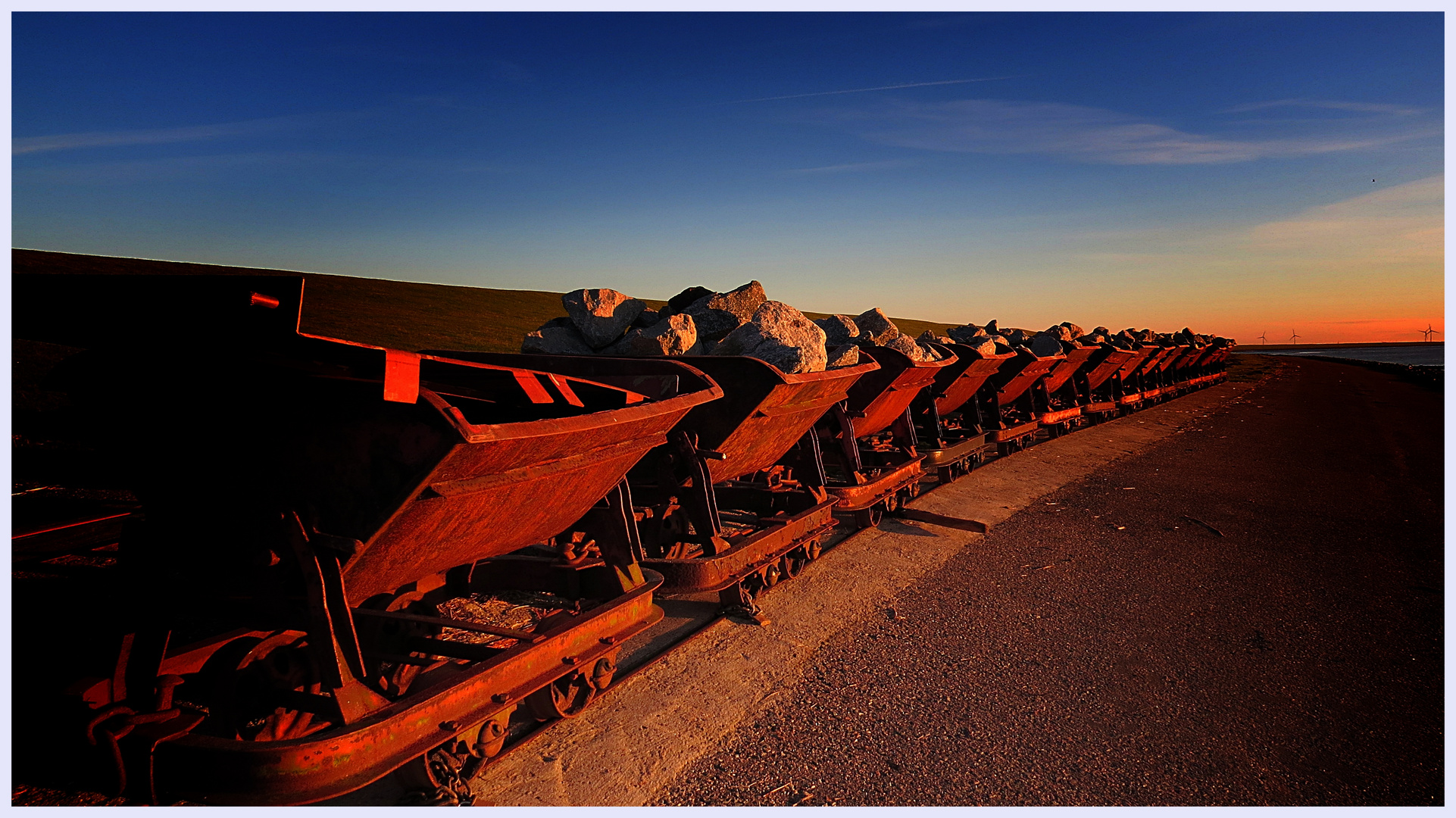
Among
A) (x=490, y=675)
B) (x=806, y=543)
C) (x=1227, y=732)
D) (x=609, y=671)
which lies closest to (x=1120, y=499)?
(x=806, y=543)

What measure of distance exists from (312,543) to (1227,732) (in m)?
3.88

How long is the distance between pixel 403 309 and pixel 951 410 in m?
36.1

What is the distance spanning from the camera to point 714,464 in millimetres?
5332

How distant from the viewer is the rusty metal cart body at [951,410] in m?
9.73

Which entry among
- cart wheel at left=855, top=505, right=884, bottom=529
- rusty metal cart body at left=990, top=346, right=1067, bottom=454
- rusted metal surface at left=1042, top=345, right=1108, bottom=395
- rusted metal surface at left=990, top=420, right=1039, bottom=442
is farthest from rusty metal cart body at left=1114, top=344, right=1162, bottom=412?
cart wheel at left=855, top=505, right=884, bottom=529

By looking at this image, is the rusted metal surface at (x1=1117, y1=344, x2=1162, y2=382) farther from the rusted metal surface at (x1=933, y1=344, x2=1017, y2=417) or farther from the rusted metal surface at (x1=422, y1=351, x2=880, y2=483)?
the rusted metal surface at (x1=422, y1=351, x2=880, y2=483)

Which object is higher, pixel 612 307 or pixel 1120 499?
pixel 612 307

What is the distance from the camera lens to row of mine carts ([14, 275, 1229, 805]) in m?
2.55

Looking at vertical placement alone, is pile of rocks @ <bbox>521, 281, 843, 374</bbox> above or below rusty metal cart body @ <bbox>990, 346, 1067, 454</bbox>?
above

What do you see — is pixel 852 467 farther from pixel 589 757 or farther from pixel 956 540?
pixel 589 757

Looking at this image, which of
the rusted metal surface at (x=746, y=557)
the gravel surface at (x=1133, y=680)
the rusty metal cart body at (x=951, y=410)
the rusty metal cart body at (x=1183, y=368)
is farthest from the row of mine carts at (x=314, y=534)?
the rusty metal cart body at (x=1183, y=368)

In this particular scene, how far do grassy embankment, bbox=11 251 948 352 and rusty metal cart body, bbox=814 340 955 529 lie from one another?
16.0 m

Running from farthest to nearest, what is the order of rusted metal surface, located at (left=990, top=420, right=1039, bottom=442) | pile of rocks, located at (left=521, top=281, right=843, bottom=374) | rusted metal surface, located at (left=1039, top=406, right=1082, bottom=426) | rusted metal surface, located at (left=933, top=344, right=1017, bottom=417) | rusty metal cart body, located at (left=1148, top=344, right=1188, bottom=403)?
rusty metal cart body, located at (left=1148, top=344, right=1188, bottom=403) → rusted metal surface, located at (left=1039, top=406, right=1082, bottom=426) → rusted metal surface, located at (left=990, top=420, right=1039, bottom=442) → rusted metal surface, located at (left=933, top=344, right=1017, bottom=417) → pile of rocks, located at (left=521, top=281, right=843, bottom=374)

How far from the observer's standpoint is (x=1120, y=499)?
8.84 m
